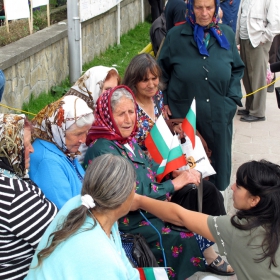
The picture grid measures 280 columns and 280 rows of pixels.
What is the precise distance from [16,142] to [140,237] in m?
1.04

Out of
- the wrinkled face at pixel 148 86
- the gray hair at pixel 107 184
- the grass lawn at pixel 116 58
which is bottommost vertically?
the grass lawn at pixel 116 58

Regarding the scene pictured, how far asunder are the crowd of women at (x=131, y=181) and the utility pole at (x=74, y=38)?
2.29m

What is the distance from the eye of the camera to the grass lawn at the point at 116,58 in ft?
18.7

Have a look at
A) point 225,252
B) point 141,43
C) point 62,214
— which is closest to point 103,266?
point 62,214

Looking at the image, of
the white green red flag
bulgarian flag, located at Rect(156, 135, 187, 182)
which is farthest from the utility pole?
bulgarian flag, located at Rect(156, 135, 187, 182)

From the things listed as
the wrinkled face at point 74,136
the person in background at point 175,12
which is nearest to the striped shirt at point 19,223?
the wrinkled face at point 74,136

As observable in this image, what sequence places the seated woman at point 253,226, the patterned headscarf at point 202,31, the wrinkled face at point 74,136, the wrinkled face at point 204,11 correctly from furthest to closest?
the patterned headscarf at point 202,31 → the wrinkled face at point 204,11 → the wrinkled face at point 74,136 → the seated woman at point 253,226

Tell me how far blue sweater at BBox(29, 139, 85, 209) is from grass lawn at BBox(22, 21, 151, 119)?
95.8 inches

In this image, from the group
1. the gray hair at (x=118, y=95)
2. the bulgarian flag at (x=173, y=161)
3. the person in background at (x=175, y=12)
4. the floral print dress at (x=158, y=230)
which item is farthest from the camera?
the person in background at (x=175, y=12)

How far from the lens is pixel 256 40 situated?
6867mm

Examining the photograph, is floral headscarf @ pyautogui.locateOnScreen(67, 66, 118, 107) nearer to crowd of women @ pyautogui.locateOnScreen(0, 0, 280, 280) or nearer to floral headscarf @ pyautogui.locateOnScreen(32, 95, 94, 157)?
crowd of women @ pyautogui.locateOnScreen(0, 0, 280, 280)

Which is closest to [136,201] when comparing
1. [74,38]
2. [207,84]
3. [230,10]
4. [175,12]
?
[207,84]

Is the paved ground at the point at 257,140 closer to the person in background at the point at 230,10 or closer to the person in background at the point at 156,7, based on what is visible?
the person in background at the point at 230,10

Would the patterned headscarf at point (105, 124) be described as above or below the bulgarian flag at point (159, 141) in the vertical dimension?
above
